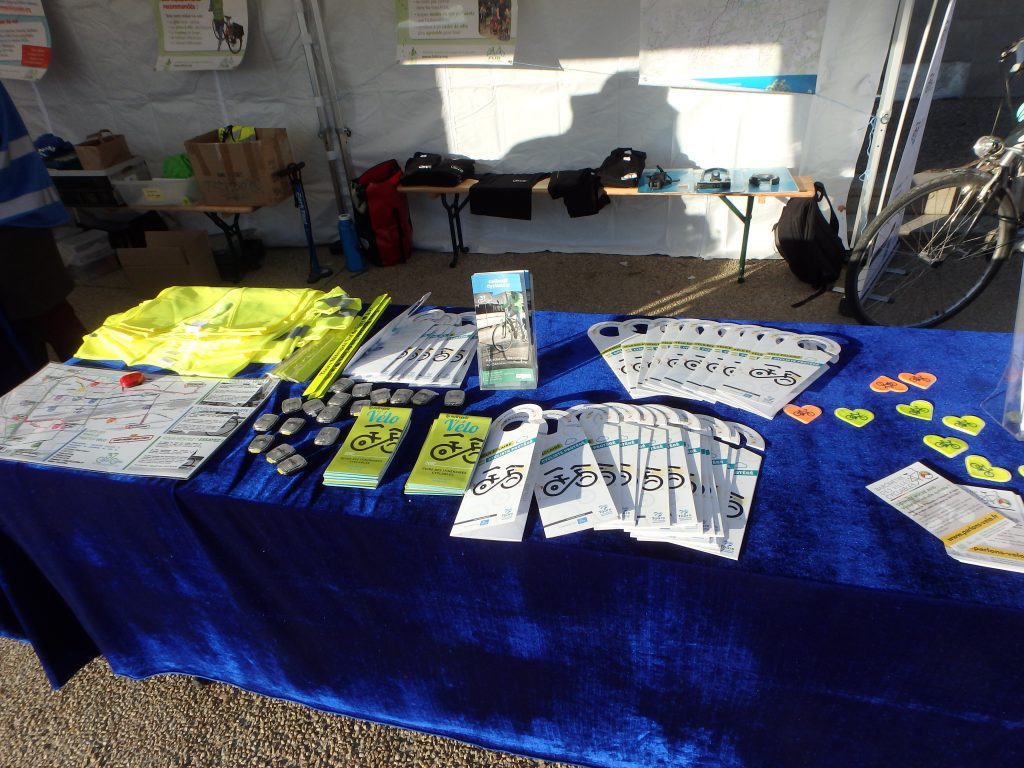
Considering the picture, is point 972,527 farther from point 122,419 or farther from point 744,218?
point 744,218

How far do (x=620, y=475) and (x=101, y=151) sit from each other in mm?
4551

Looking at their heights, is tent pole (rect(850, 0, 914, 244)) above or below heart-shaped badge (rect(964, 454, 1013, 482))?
above

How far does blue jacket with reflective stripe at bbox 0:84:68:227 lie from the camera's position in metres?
2.11

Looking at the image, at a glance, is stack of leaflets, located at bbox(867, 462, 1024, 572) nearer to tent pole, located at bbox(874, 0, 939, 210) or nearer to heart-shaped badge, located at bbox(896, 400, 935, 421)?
heart-shaped badge, located at bbox(896, 400, 935, 421)

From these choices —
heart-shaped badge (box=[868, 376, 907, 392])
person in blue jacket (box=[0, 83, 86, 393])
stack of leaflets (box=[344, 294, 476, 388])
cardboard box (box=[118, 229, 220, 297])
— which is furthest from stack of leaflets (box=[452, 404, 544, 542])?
cardboard box (box=[118, 229, 220, 297])

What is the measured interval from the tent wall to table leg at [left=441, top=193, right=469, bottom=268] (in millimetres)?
109

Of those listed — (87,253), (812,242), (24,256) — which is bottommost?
(87,253)

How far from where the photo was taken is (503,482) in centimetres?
116

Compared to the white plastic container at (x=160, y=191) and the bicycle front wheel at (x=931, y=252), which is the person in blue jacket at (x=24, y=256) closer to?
the white plastic container at (x=160, y=191)

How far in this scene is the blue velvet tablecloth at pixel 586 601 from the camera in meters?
0.99

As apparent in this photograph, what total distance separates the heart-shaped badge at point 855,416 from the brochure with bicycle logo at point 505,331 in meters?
0.67

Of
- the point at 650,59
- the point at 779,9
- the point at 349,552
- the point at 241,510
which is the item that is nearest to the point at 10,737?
the point at 241,510

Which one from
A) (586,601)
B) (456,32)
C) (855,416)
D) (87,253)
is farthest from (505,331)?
(87,253)

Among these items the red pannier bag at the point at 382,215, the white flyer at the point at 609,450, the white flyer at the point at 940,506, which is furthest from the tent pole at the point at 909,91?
the red pannier bag at the point at 382,215
